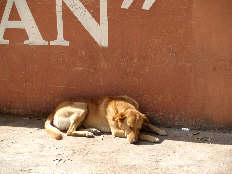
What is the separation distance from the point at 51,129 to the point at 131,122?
4.71 feet

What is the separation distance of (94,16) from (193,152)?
2.89m

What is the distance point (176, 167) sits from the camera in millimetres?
5551

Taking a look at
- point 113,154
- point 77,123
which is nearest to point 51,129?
point 77,123

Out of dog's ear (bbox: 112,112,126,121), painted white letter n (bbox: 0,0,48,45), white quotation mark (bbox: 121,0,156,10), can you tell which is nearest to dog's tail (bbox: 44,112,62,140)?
dog's ear (bbox: 112,112,126,121)

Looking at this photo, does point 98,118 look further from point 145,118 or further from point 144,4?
point 144,4

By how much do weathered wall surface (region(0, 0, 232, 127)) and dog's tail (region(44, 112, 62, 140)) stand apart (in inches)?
21.0

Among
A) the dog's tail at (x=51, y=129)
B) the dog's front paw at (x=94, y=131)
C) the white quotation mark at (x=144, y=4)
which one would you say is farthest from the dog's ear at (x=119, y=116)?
the white quotation mark at (x=144, y=4)

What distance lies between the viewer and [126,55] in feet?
22.8

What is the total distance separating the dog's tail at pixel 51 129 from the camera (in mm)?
6664

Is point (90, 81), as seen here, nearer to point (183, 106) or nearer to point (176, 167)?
point (183, 106)

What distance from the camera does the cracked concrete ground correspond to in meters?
5.57

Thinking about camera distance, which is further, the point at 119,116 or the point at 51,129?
the point at 51,129

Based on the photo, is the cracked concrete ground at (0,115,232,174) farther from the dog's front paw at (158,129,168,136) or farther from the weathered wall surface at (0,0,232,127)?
the weathered wall surface at (0,0,232,127)

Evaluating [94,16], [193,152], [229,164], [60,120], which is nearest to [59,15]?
[94,16]
